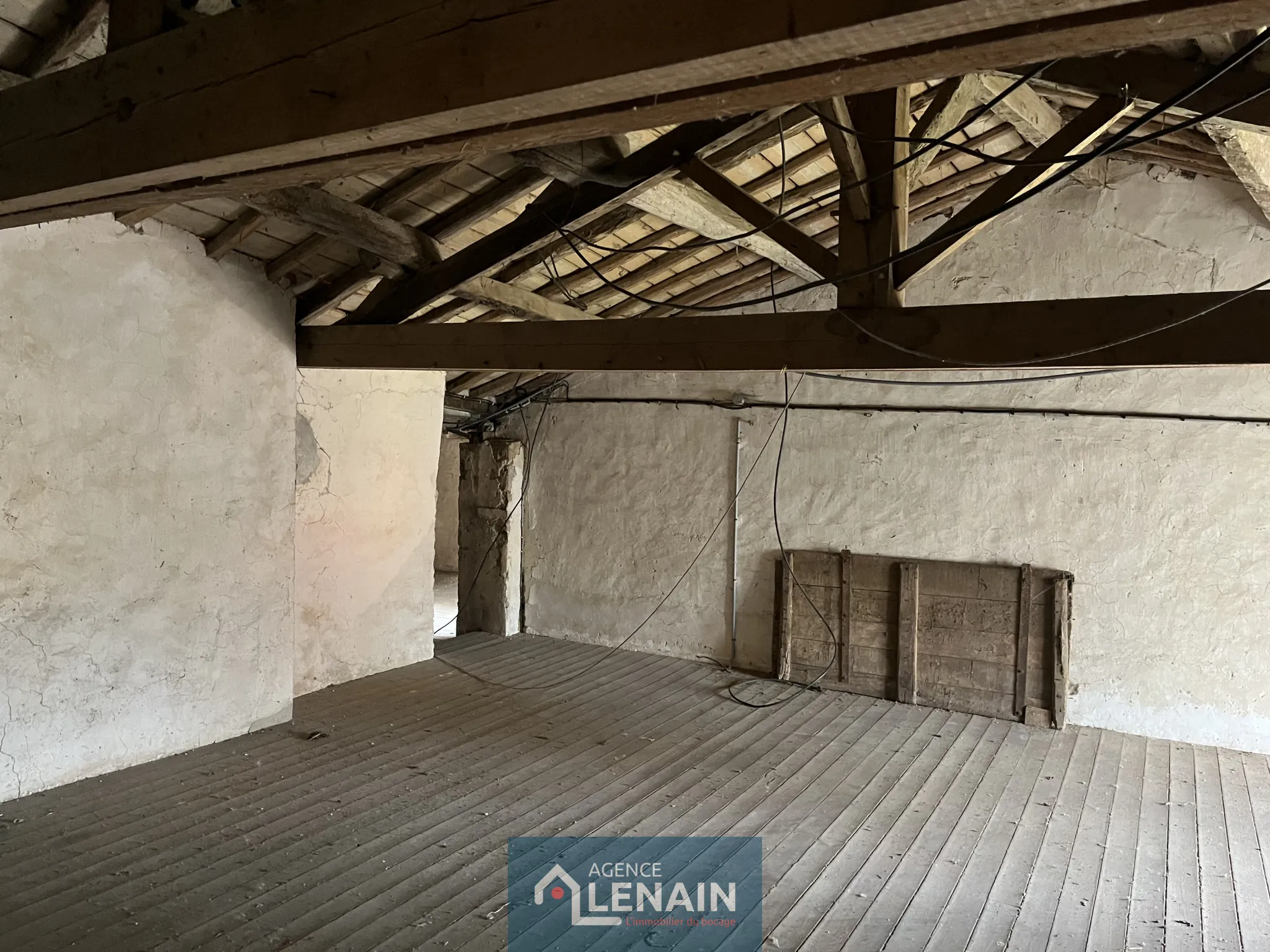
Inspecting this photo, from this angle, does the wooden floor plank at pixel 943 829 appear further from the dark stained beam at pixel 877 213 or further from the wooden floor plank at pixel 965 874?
the dark stained beam at pixel 877 213

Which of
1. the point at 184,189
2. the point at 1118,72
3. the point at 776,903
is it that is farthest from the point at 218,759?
the point at 1118,72

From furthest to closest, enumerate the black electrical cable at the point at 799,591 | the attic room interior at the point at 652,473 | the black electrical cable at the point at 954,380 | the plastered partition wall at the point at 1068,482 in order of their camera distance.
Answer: the black electrical cable at the point at 799,591 < the black electrical cable at the point at 954,380 < the plastered partition wall at the point at 1068,482 < the attic room interior at the point at 652,473

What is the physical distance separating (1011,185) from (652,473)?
3861 mm

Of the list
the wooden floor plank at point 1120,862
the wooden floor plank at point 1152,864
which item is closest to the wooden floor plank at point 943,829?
the wooden floor plank at point 1120,862

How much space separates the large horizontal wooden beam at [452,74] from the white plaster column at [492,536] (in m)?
5.00

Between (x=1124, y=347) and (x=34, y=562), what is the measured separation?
418 centimetres

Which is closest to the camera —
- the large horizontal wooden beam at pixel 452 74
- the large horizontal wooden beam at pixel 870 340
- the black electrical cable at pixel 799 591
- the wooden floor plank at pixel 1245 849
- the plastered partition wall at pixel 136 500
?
the large horizontal wooden beam at pixel 452 74

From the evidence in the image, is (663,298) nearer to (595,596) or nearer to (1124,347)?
(595,596)

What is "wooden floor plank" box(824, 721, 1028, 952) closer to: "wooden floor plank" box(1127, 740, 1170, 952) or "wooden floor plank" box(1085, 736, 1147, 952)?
"wooden floor plank" box(1085, 736, 1147, 952)

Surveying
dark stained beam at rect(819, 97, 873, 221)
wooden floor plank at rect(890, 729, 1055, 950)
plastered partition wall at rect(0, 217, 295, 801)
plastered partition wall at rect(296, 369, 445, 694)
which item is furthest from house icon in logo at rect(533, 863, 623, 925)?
plastered partition wall at rect(296, 369, 445, 694)

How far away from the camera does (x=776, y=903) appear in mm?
2744

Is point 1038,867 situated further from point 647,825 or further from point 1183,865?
point 647,825

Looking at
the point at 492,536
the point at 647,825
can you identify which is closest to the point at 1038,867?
the point at 647,825

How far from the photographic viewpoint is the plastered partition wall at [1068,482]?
441 centimetres
